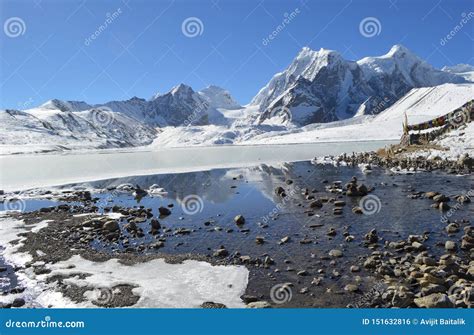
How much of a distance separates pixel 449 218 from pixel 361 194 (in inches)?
371

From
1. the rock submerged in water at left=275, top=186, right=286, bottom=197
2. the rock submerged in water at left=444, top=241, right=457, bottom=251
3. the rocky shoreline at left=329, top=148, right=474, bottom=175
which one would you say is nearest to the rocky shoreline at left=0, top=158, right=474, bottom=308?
the rock submerged in water at left=444, top=241, right=457, bottom=251

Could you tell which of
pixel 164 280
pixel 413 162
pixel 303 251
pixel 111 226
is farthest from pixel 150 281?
pixel 413 162

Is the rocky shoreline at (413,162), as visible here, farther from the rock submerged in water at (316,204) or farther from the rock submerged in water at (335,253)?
the rock submerged in water at (335,253)

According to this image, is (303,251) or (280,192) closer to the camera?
(303,251)

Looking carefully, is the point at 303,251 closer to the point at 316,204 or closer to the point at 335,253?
the point at 335,253

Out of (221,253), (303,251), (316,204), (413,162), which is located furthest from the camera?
(413,162)

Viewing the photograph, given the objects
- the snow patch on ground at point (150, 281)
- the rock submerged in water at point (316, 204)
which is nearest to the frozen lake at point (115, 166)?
the snow patch on ground at point (150, 281)

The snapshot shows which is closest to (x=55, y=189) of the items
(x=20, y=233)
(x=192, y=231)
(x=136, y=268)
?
(x=20, y=233)

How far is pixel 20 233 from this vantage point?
2380 cm

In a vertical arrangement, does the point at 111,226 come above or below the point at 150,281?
above

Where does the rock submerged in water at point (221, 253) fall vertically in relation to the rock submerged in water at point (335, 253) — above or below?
below

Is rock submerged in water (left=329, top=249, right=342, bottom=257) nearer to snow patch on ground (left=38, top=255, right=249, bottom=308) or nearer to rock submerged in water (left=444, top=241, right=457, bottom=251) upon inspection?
snow patch on ground (left=38, top=255, right=249, bottom=308)

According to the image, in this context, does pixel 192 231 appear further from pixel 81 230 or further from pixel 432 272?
pixel 432 272

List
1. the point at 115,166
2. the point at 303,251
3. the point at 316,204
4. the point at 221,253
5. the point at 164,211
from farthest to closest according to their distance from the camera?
the point at 115,166 → the point at 164,211 → the point at 316,204 → the point at 221,253 → the point at 303,251
